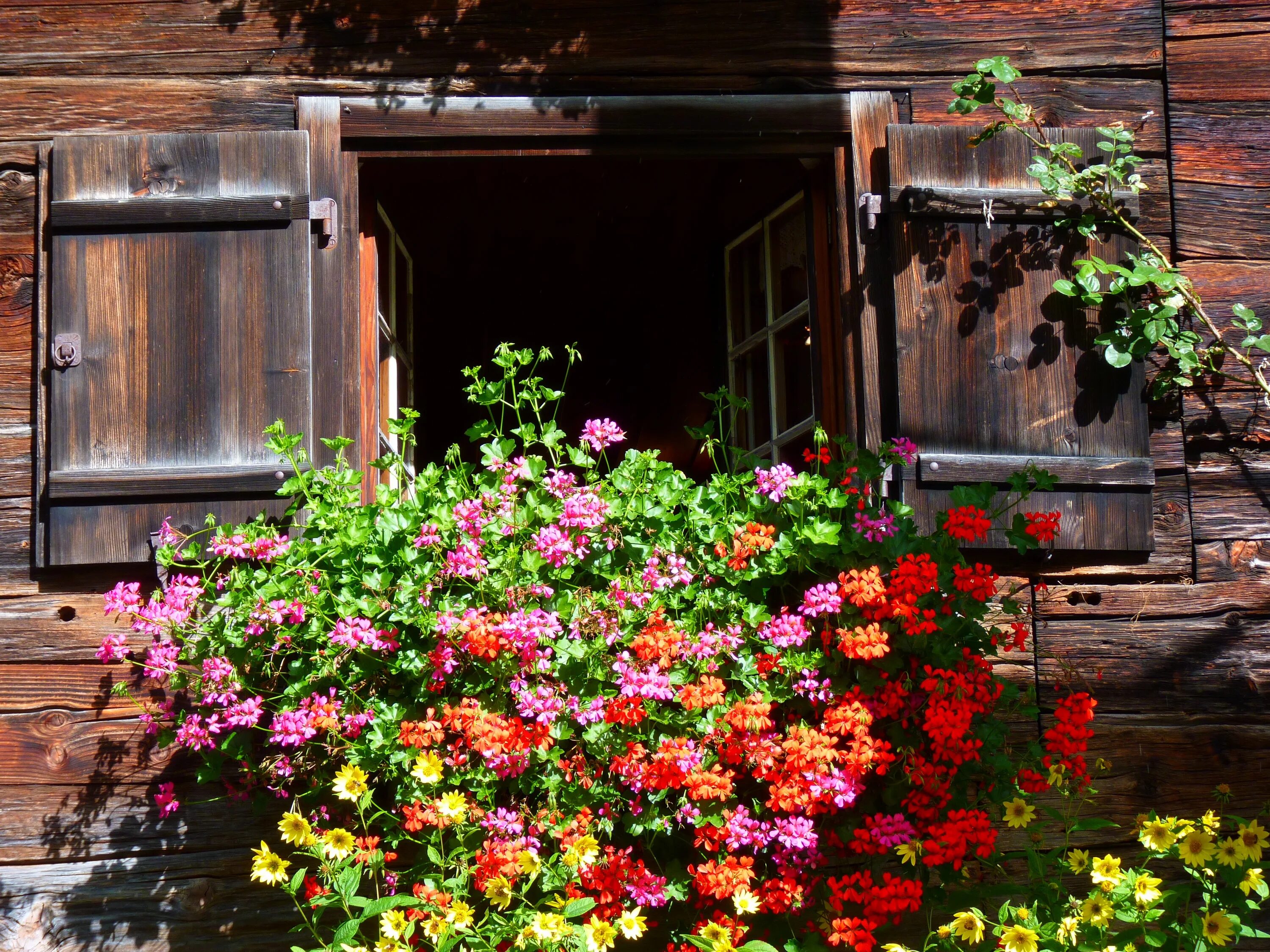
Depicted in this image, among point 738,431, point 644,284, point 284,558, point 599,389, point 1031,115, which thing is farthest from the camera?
point 599,389

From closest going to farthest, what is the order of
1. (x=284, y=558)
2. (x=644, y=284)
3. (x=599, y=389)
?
(x=284, y=558), (x=644, y=284), (x=599, y=389)

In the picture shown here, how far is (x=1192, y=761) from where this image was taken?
8.98 ft

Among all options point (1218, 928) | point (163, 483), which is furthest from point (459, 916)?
point (1218, 928)

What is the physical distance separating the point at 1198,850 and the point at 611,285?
3.46 m

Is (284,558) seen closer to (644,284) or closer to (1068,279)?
(1068,279)

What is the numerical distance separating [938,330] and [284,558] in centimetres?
158

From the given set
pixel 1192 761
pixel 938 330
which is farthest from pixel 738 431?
pixel 1192 761

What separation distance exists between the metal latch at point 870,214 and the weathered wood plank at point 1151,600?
957 mm

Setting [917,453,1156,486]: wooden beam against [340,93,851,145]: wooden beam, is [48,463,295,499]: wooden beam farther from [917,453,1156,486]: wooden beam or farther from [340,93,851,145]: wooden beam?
[917,453,1156,486]: wooden beam

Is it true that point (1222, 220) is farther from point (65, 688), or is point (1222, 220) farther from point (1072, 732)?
point (65, 688)

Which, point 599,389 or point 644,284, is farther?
point 599,389

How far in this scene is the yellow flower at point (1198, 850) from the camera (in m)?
2.10

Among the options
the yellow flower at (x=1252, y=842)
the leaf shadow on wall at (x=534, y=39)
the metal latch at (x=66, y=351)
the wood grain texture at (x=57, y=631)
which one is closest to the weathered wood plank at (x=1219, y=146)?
the leaf shadow on wall at (x=534, y=39)

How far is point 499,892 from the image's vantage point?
2.05 m
